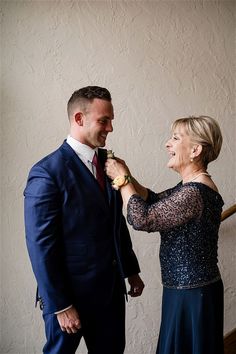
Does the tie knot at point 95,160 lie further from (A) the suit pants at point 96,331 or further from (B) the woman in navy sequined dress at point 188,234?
(A) the suit pants at point 96,331

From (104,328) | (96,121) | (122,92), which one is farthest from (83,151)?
(122,92)

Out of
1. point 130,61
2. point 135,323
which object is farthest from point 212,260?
point 130,61

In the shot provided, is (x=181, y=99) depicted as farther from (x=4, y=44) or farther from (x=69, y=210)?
(x=69, y=210)

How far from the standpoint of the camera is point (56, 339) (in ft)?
4.36

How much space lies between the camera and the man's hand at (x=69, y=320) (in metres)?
1.26

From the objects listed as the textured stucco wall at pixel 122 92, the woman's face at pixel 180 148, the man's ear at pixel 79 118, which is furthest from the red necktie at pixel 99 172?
the textured stucco wall at pixel 122 92

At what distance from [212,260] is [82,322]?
561 millimetres

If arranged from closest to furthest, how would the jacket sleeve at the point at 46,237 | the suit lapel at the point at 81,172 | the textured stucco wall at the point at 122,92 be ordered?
the jacket sleeve at the point at 46,237, the suit lapel at the point at 81,172, the textured stucco wall at the point at 122,92

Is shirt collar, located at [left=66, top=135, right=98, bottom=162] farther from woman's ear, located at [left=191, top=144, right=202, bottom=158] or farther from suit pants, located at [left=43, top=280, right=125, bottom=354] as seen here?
suit pants, located at [left=43, top=280, right=125, bottom=354]

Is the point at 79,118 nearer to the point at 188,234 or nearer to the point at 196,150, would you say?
the point at 196,150

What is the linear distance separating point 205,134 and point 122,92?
0.82 metres

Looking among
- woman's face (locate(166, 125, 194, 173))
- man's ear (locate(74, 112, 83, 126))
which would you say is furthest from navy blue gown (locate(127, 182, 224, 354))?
man's ear (locate(74, 112, 83, 126))

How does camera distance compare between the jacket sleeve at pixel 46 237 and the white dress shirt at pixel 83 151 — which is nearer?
the jacket sleeve at pixel 46 237

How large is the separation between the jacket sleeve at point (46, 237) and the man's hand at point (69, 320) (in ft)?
0.10
